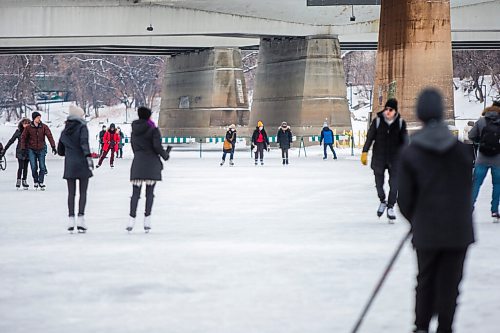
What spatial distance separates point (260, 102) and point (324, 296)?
157 feet

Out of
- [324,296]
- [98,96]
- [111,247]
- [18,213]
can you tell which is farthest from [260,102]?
[98,96]

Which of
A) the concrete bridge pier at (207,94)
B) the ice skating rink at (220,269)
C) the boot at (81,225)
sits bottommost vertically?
the ice skating rink at (220,269)

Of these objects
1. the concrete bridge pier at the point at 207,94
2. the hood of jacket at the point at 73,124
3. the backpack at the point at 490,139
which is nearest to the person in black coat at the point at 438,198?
the hood of jacket at the point at 73,124

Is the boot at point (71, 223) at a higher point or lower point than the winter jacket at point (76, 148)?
lower

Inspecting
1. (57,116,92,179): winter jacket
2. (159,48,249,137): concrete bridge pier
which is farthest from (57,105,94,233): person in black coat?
(159,48,249,137): concrete bridge pier

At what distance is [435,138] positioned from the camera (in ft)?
22.6

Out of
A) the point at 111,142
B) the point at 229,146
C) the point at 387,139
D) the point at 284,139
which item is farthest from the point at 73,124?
the point at 284,139

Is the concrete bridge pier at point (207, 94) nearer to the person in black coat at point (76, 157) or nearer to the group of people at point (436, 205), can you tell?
the person in black coat at point (76, 157)

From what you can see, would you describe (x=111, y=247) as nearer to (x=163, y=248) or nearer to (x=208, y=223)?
(x=163, y=248)

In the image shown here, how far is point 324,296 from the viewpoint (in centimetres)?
957

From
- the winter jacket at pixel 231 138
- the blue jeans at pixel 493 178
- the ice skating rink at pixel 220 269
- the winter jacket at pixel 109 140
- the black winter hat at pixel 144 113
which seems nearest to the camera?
the ice skating rink at pixel 220 269

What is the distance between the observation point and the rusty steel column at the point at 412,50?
1323 inches

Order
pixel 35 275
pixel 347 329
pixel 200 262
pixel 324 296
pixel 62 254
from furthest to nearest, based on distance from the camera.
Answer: pixel 62 254, pixel 200 262, pixel 35 275, pixel 324 296, pixel 347 329

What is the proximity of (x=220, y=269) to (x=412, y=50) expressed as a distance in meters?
23.5
